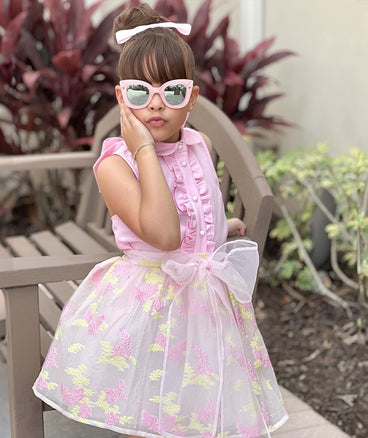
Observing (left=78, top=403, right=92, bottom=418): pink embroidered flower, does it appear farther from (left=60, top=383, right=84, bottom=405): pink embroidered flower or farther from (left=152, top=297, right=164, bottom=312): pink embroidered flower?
(left=152, top=297, right=164, bottom=312): pink embroidered flower

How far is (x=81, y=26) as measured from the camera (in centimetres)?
470

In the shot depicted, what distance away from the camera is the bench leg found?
8.21 ft

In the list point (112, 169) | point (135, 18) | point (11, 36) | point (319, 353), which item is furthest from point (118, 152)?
point (11, 36)

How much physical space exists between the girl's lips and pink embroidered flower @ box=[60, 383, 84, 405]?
79 centimetres

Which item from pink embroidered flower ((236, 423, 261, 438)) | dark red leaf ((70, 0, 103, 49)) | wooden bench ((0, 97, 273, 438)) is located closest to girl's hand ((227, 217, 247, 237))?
wooden bench ((0, 97, 273, 438))

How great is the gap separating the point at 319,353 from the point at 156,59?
6.76 ft

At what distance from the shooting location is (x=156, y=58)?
87.0 inches

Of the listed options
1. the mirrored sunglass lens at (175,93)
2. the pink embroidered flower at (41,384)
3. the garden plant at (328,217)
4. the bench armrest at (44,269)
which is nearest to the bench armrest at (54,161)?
the garden plant at (328,217)

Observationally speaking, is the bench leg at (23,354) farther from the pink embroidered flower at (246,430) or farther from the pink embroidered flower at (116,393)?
the pink embroidered flower at (246,430)

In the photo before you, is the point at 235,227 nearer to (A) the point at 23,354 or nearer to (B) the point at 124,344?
(B) the point at 124,344

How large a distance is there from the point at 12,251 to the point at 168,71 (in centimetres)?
176

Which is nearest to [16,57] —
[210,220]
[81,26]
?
[81,26]

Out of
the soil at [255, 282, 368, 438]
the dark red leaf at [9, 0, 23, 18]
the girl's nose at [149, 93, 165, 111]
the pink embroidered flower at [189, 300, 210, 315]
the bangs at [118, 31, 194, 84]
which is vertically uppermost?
the bangs at [118, 31, 194, 84]

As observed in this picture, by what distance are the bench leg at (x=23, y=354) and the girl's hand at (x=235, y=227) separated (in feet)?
2.07
